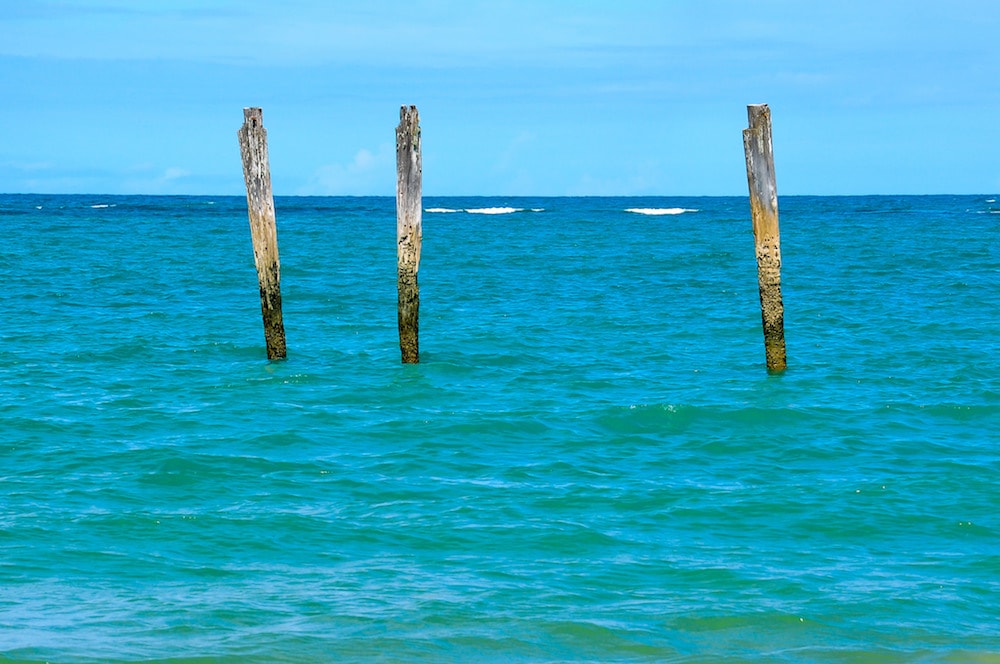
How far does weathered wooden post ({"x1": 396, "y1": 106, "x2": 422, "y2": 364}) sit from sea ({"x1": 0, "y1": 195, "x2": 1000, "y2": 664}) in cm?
109

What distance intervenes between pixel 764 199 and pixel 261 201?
6.21 meters

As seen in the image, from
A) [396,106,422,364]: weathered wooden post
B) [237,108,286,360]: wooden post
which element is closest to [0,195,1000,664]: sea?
[396,106,422,364]: weathered wooden post

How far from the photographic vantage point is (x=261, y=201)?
50.1 ft

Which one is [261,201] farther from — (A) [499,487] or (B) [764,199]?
Answer: (A) [499,487]

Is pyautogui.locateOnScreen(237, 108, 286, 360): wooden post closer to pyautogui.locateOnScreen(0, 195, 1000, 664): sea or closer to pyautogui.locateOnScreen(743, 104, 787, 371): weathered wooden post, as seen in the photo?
pyautogui.locateOnScreen(0, 195, 1000, 664): sea

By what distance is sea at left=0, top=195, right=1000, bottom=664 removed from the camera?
7078mm

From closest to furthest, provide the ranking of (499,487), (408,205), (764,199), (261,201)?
(499,487)
(764,199)
(408,205)
(261,201)

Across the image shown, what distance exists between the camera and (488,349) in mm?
18453

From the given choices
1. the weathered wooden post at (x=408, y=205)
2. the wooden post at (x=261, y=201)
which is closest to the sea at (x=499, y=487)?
the weathered wooden post at (x=408, y=205)

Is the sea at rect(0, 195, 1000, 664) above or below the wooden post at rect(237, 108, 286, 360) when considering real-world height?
below

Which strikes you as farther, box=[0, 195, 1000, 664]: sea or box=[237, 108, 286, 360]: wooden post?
box=[237, 108, 286, 360]: wooden post

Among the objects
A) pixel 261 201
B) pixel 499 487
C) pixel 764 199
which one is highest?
pixel 261 201

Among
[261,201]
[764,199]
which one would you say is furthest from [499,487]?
[261,201]

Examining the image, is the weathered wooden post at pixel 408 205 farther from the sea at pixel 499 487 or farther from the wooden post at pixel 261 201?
the wooden post at pixel 261 201
